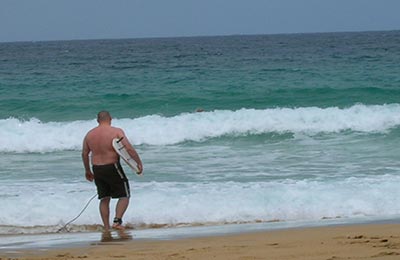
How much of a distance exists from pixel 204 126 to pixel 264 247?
34.2 ft

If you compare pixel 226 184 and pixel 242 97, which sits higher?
pixel 242 97

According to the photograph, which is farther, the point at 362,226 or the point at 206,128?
the point at 206,128

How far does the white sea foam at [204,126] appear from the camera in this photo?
1622 cm

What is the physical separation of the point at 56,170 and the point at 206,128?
516 centimetres

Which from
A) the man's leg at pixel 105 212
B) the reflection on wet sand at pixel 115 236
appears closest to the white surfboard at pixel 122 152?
the man's leg at pixel 105 212

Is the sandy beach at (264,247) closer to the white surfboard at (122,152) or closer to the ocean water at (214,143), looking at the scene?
the white surfboard at (122,152)

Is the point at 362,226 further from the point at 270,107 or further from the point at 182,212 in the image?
the point at 270,107

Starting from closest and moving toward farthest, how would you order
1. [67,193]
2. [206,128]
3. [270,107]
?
[67,193] < [206,128] < [270,107]

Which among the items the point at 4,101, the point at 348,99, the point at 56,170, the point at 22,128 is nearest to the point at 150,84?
the point at 4,101

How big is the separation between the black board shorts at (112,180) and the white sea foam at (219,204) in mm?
751

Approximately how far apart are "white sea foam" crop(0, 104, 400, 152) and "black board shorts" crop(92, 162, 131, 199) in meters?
7.03

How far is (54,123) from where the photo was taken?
18656 mm

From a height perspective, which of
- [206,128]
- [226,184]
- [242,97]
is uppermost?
[242,97]

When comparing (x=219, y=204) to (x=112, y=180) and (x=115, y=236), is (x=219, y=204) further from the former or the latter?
(x=115, y=236)
